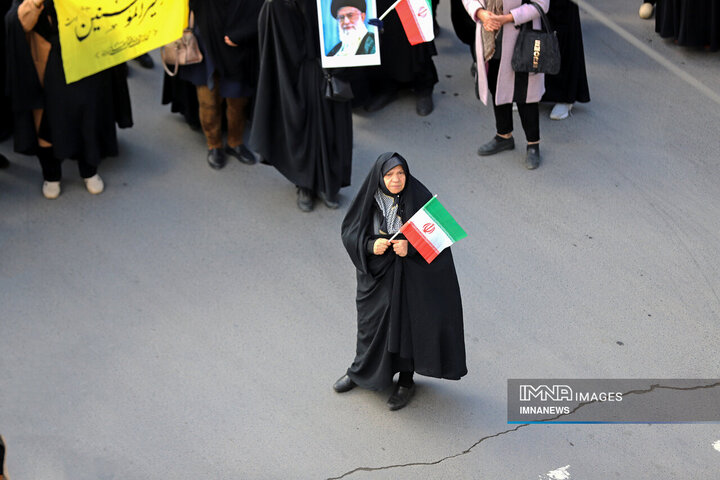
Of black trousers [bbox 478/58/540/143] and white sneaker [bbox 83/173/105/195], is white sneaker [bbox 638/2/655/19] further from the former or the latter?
white sneaker [bbox 83/173/105/195]

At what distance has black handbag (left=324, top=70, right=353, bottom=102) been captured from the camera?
645 cm

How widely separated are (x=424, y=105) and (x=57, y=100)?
113 inches

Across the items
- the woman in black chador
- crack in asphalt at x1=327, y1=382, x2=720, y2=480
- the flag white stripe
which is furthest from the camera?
crack in asphalt at x1=327, y1=382, x2=720, y2=480

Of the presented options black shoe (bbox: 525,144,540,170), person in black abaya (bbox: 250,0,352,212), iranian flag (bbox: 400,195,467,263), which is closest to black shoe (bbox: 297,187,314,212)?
person in black abaya (bbox: 250,0,352,212)

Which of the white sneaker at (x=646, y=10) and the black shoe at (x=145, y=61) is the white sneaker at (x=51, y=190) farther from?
the white sneaker at (x=646, y=10)

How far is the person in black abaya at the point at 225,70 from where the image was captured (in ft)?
22.5

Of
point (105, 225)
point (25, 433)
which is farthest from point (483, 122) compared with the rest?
point (25, 433)

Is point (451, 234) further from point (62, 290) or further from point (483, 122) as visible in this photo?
point (483, 122)

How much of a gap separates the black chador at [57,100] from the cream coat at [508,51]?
252cm

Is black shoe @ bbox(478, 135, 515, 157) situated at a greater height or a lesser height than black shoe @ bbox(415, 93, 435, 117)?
lesser

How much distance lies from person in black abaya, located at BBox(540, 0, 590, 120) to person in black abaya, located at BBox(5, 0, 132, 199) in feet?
10.5

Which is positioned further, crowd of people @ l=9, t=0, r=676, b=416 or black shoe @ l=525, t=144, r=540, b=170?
black shoe @ l=525, t=144, r=540, b=170

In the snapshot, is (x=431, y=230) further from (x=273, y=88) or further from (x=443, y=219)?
(x=273, y=88)

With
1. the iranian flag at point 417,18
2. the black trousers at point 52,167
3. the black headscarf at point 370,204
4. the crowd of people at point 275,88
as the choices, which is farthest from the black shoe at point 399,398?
the black trousers at point 52,167
